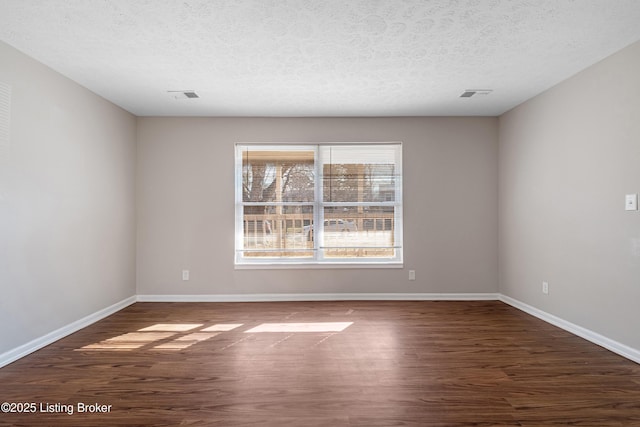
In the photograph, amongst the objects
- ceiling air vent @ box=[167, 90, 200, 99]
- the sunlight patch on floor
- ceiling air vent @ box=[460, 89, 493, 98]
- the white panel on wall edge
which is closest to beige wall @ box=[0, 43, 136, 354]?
the white panel on wall edge

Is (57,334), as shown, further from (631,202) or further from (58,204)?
(631,202)

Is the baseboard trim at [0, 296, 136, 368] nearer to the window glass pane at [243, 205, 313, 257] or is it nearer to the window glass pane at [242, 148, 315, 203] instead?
the window glass pane at [243, 205, 313, 257]

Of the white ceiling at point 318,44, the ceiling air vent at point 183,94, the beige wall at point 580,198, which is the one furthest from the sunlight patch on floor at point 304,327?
the ceiling air vent at point 183,94

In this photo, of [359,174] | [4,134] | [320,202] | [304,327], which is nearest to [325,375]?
[304,327]

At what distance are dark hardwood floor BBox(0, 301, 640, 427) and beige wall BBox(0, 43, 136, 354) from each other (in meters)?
0.38

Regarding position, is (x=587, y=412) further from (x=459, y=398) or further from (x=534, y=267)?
(x=534, y=267)

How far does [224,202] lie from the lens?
456 centimetres

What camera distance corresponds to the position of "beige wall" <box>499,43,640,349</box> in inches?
108

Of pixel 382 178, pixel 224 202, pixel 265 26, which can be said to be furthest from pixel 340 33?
pixel 224 202

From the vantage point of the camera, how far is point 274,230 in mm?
4641

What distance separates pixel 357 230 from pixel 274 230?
113 centimetres

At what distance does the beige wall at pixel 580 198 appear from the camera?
8.97ft

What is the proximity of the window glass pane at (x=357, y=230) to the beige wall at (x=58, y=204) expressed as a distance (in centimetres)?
262

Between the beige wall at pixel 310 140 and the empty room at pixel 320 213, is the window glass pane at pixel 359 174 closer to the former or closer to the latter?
the empty room at pixel 320 213
